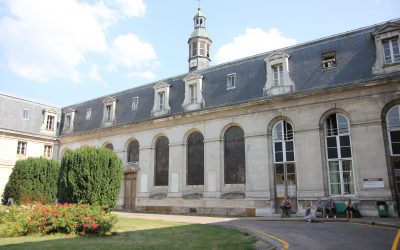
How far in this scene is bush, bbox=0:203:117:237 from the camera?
11789mm

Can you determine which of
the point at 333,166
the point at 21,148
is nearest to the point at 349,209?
the point at 333,166

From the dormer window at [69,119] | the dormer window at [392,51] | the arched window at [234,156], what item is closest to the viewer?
the dormer window at [392,51]

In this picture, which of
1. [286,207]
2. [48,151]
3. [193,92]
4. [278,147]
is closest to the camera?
[286,207]

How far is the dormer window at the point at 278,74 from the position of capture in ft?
71.5

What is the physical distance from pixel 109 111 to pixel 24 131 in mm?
8190

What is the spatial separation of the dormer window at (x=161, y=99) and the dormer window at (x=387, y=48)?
15165 millimetres

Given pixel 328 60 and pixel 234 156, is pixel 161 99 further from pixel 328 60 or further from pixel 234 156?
pixel 328 60

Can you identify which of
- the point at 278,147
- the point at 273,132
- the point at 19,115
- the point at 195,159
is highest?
the point at 19,115

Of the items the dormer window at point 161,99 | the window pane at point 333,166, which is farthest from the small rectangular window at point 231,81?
the window pane at point 333,166

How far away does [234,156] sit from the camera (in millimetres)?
22766

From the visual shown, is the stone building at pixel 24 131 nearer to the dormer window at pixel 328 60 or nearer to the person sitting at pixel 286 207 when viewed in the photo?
the person sitting at pixel 286 207

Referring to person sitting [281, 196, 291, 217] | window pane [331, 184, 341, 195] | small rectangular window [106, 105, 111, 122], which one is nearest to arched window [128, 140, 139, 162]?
small rectangular window [106, 105, 111, 122]

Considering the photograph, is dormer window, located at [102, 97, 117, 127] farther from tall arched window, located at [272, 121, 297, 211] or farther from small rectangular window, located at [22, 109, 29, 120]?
tall arched window, located at [272, 121, 297, 211]

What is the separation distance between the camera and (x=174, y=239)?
34.6 ft
